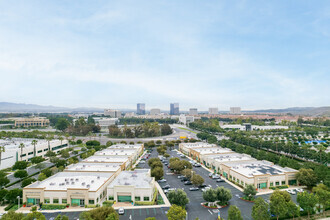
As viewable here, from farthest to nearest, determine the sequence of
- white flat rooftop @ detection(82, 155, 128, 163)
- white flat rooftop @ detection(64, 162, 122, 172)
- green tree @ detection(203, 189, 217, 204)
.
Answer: white flat rooftop @ detection(82, 155, 128, 163) → white flat rooftop @ detection(64, 162, 122, 172) → green tree @ detection(203, 189, 217, 204)

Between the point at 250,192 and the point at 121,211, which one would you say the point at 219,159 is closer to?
the point at 250,192

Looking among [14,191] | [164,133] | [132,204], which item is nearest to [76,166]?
[14,191]

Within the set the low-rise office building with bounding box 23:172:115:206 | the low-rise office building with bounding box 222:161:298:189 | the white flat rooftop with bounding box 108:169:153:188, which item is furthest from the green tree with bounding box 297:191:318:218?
the low-rise office building with bounding box 23:172:115:206

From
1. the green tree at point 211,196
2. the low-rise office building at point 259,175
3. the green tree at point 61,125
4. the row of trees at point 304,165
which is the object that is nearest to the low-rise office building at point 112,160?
the low-rise office building at point 259,175

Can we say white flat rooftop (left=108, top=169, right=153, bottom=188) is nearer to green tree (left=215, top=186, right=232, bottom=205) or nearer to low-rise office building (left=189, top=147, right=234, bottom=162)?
green tree (left=215, top=186, right=232, bottom=205)

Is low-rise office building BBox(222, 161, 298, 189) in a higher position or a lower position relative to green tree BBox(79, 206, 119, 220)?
lower

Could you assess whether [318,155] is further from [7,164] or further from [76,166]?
[7,164]

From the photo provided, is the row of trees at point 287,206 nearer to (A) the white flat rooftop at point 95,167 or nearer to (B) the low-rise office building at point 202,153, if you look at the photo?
(A) the white flat rooftop at point 95,167
